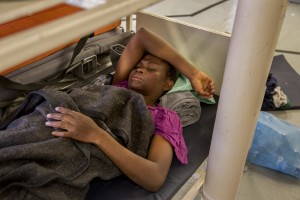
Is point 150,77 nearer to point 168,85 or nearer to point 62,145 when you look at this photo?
point 168,85

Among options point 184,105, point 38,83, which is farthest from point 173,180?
point 38,83

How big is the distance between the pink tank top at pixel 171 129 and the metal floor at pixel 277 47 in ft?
0.92

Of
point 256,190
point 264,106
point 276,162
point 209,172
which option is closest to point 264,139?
point 276,162

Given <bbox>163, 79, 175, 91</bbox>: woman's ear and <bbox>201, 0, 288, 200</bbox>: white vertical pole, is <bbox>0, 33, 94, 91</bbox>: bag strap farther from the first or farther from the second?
<bbox>201, 0, 288, 200</bbox>: white vertical pole

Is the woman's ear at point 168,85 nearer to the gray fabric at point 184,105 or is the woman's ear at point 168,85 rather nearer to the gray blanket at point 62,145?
the gray fabric at point 184,105

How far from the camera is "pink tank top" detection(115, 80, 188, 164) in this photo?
0.97m

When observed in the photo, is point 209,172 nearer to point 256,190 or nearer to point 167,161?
point 167,161

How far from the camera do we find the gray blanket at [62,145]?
0.72m

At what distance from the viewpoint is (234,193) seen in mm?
932

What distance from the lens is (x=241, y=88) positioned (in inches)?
28.8

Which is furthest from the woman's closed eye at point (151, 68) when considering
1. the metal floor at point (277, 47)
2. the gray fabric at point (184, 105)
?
the metal floor at point (277, 47)

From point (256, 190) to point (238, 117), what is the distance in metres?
0.63

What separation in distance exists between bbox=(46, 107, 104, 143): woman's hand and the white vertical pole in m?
0.33

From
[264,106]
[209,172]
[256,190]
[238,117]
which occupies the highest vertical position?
[238,117]
